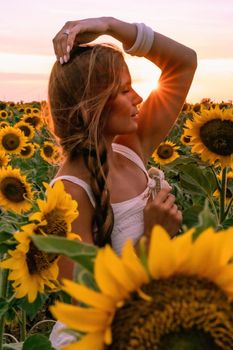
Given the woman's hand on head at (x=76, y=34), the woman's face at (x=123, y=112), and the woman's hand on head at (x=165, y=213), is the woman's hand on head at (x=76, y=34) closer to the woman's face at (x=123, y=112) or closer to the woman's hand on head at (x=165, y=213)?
the woman's face at (x=123, y=112)

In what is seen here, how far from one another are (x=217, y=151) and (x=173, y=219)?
86 centimetres

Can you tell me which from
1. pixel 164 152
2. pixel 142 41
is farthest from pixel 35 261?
pixel 164 152

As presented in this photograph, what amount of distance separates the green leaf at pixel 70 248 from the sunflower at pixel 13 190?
2847 millimetres

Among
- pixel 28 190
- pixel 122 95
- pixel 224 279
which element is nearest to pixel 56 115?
pixel 122 95

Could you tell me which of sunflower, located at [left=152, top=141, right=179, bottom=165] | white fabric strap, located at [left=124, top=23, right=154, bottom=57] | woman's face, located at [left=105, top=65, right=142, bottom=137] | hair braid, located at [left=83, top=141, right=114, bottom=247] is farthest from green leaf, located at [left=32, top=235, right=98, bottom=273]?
sunflower, located at [left=152, top=141, right=179, bottom=165]

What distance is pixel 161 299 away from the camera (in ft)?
3.13

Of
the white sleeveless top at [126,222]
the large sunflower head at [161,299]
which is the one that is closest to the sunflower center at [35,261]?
the white sleeveless top at [126,222]

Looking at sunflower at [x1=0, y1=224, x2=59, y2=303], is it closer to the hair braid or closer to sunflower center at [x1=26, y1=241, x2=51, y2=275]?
sunflower center at [x1=26, y1=241, x2=51, y2=275]

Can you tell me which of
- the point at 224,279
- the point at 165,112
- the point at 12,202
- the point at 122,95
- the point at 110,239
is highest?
the point at 224,279

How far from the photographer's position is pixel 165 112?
3150 mm

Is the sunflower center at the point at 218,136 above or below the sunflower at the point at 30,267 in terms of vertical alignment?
below

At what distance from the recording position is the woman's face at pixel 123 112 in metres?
2.62

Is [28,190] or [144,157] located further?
[28,190]

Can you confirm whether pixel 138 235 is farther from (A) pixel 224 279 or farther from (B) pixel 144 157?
(A) pixel 224 279
